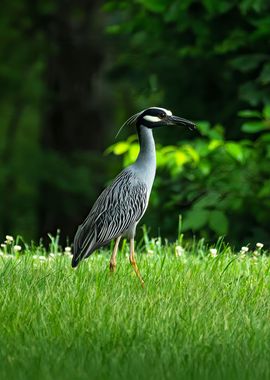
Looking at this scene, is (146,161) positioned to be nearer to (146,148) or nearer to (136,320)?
(146,148)

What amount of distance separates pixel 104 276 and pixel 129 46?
11411 mm

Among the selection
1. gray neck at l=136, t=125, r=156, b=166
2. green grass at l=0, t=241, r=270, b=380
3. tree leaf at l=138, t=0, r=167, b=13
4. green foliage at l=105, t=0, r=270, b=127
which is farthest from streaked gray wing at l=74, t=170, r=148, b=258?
tree leaf at l=138, t=0, r=167, b=13

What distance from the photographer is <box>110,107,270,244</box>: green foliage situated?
10.1 meters

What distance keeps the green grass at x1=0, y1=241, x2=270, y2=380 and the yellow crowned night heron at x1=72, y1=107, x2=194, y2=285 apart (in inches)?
11.8

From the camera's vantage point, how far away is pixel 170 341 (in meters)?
5.90

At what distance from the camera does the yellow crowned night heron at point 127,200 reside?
755 cm

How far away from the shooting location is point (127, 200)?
25.0 ft

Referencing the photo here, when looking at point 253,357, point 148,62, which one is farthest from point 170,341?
point 148,62

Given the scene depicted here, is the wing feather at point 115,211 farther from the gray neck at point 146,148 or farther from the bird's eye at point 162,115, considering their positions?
the bird's eye at point 162,115

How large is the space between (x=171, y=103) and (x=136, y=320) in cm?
640

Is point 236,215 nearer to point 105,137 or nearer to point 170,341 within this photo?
point 170,341

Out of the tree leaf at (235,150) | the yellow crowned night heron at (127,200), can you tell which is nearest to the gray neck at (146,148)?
the yellow crowned night heron at (127,200)

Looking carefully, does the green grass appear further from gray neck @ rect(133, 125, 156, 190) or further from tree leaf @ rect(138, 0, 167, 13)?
tree leaf @ rect(138, 0, 167, 13)

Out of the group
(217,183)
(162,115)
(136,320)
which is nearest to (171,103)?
(217,183)
